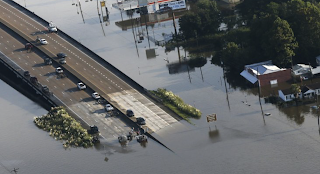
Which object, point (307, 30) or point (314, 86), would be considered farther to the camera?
point (307, 30)

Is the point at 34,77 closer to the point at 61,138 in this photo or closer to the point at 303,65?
the point at 61,138

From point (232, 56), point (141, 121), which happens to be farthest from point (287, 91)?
point (141, 121)

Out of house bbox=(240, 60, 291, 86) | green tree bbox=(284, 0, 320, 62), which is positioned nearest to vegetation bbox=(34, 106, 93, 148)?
house bbox=(240, 60, 291, 86)

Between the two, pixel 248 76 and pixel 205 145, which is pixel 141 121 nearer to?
pixel 205 145

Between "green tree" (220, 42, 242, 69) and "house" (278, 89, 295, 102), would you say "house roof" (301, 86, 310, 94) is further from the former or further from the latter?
"green tree" (220, 42, 242, 69)

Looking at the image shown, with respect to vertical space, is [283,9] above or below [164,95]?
above

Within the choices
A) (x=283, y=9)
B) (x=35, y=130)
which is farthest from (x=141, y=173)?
(x=283, y=9)
